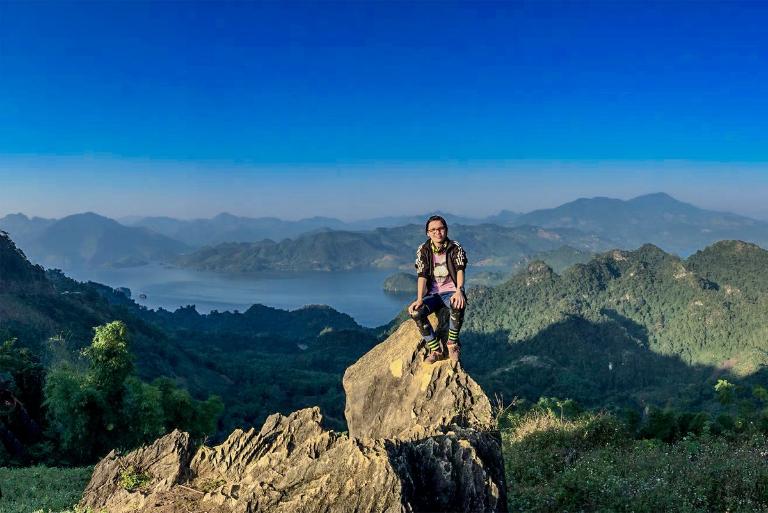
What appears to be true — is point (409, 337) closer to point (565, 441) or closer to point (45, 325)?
point (565, 441)

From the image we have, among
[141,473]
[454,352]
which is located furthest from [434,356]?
[141,473]

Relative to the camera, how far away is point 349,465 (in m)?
4.91

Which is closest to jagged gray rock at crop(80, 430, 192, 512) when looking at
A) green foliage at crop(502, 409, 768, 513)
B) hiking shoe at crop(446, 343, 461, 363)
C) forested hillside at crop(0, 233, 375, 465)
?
hiking shoe at crop(446, 343, 461, 363)

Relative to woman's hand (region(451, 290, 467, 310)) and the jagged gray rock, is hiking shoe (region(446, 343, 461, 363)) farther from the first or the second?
the jagged gray rock

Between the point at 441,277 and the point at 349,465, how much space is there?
10.2ft

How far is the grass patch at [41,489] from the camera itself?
7066mm

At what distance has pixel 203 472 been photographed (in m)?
6.09

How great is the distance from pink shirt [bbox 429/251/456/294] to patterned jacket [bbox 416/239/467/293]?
0.05 metres

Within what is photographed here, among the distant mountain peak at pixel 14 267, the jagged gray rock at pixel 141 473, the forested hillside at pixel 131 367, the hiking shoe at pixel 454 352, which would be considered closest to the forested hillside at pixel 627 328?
the forested hillside at pixel 131 367

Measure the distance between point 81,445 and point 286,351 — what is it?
104427mm

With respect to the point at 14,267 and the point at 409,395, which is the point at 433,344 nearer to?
the point at 409,395

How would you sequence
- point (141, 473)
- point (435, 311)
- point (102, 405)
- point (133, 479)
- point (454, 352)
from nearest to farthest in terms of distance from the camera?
point (133, 479), point (141, 473), point (454, 352), point (435, 311), point (102, 405)

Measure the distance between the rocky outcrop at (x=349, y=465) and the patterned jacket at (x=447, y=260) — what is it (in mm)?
1522

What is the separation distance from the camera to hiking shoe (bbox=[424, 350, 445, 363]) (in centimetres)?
749
